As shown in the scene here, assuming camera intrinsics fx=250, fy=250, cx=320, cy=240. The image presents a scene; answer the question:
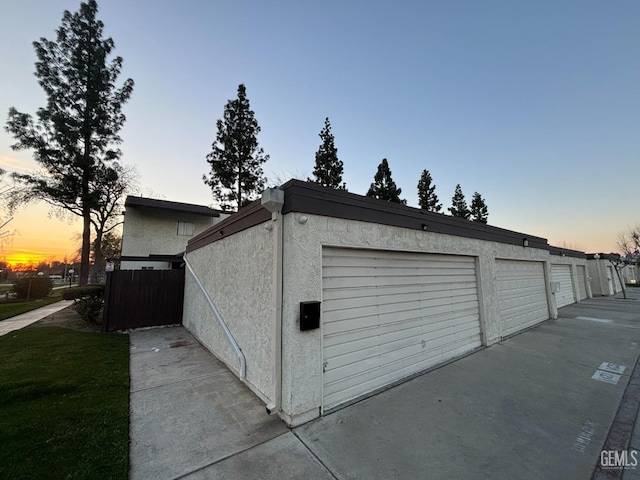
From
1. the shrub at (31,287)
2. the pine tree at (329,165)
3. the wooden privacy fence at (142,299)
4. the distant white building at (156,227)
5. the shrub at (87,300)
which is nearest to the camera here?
the wooden privacy fence at (142,299)

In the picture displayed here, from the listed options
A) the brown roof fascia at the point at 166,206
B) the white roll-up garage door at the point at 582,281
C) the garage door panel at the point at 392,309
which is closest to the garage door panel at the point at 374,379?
the garage door panel at the point at 392,309

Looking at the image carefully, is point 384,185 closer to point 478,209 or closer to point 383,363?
point 478,209

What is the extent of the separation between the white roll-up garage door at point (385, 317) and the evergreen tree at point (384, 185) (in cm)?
1501

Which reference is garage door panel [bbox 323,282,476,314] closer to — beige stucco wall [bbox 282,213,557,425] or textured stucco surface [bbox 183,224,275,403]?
beige stucco wall [bbox 282,213,557,425]

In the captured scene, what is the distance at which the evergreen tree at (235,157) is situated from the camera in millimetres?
17781

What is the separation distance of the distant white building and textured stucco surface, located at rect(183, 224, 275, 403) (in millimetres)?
7439

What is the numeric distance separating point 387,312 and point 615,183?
17.1 metres

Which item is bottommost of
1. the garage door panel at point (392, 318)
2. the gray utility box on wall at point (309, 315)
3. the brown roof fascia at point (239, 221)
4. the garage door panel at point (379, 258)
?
the garage door panel at point (392, 318)

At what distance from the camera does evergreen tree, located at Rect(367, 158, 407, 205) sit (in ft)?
65.0

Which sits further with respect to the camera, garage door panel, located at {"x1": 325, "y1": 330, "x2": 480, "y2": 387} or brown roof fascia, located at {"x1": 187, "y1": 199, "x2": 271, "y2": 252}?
brown roof fascia, located at {"x1": 187, "y1": 199, "x2": 271, "y2": 252}

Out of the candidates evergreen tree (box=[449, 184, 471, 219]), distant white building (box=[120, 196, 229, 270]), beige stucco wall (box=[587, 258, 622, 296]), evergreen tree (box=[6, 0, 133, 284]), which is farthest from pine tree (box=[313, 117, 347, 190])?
beige stucco wall (box=[587, 258, 622, 296])

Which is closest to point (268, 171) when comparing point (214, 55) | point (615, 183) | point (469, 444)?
point (214, 55)

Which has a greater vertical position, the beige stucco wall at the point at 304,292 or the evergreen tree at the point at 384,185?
the evergreen tree at the point at 384,185

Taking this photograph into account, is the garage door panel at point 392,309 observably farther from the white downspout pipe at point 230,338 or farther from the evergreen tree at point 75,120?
the evergreen tree at point 75,120
